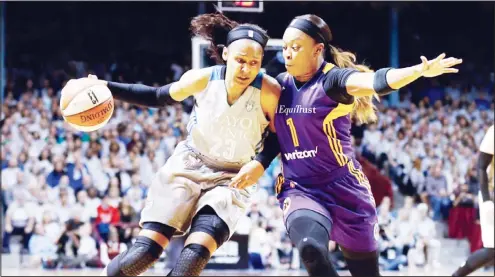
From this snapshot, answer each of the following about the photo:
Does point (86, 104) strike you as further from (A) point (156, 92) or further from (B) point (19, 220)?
(B) point (19, 220)

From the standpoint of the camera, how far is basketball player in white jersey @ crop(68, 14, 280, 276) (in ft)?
13.6

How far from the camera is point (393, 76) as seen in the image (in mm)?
3828

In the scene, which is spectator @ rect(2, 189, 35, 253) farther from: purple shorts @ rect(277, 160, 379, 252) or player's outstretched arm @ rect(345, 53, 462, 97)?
player's outstretched arm @ rect(345, 53, 462, 97)

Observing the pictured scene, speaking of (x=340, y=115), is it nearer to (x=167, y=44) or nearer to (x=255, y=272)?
(x=255, y=272)

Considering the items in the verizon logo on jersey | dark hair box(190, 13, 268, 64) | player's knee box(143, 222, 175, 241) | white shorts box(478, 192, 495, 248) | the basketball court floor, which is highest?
dark hair box(190, 13, 268, 64)

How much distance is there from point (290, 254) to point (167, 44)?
7.03 meters

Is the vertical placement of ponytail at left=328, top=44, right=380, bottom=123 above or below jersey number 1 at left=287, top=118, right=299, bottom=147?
above

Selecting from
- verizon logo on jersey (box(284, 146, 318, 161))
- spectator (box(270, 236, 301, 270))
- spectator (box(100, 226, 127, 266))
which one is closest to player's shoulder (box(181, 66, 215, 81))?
verizon logo on jersey (box(284, 146, 318, 161))

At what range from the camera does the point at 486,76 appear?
1709cm

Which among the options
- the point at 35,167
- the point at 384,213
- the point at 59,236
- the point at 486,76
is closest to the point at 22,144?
the point at 35,167

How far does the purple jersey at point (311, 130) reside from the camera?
4.21m

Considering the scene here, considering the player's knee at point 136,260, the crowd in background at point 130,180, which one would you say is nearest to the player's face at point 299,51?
the player's knee at point 136,260

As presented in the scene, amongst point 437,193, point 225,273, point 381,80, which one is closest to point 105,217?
point 225,273

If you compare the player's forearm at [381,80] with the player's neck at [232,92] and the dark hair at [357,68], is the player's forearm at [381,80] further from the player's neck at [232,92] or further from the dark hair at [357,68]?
the player's neck at [232,92]
